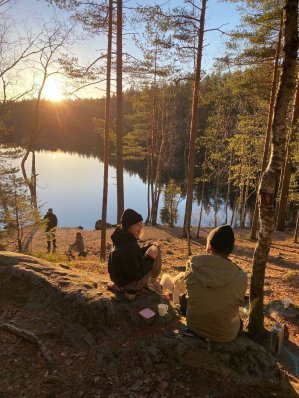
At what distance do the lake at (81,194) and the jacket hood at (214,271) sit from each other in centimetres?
1870

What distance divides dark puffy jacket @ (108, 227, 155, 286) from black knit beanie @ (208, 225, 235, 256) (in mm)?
1139

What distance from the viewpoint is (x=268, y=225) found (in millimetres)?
4543

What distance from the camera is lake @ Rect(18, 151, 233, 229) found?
29.5 m

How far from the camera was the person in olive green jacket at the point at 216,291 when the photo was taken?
330 cm

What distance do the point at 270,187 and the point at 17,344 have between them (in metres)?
3.66

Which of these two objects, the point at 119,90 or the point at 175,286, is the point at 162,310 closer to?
the point at 175,286

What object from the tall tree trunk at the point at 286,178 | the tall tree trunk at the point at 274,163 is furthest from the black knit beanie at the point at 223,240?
the tall tree trunk at the point at 286,178

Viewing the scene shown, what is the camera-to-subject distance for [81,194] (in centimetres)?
3609

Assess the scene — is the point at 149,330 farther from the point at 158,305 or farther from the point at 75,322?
the point at 75,322

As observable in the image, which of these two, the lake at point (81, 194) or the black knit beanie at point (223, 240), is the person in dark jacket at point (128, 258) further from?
the lake at point (81, 194)

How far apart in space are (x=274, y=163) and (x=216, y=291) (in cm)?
206

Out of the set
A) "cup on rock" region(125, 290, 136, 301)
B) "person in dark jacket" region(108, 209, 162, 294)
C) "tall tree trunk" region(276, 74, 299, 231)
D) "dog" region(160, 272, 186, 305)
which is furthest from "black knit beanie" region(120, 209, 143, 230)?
"tall tree trunk" region(276, 74, 299, 231)

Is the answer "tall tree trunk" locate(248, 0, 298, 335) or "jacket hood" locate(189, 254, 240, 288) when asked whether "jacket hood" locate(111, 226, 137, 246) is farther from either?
"tall tree trunk" locate(248, 0, 298, 335)

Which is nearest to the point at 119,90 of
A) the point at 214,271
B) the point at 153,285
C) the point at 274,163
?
the point at 274,163
